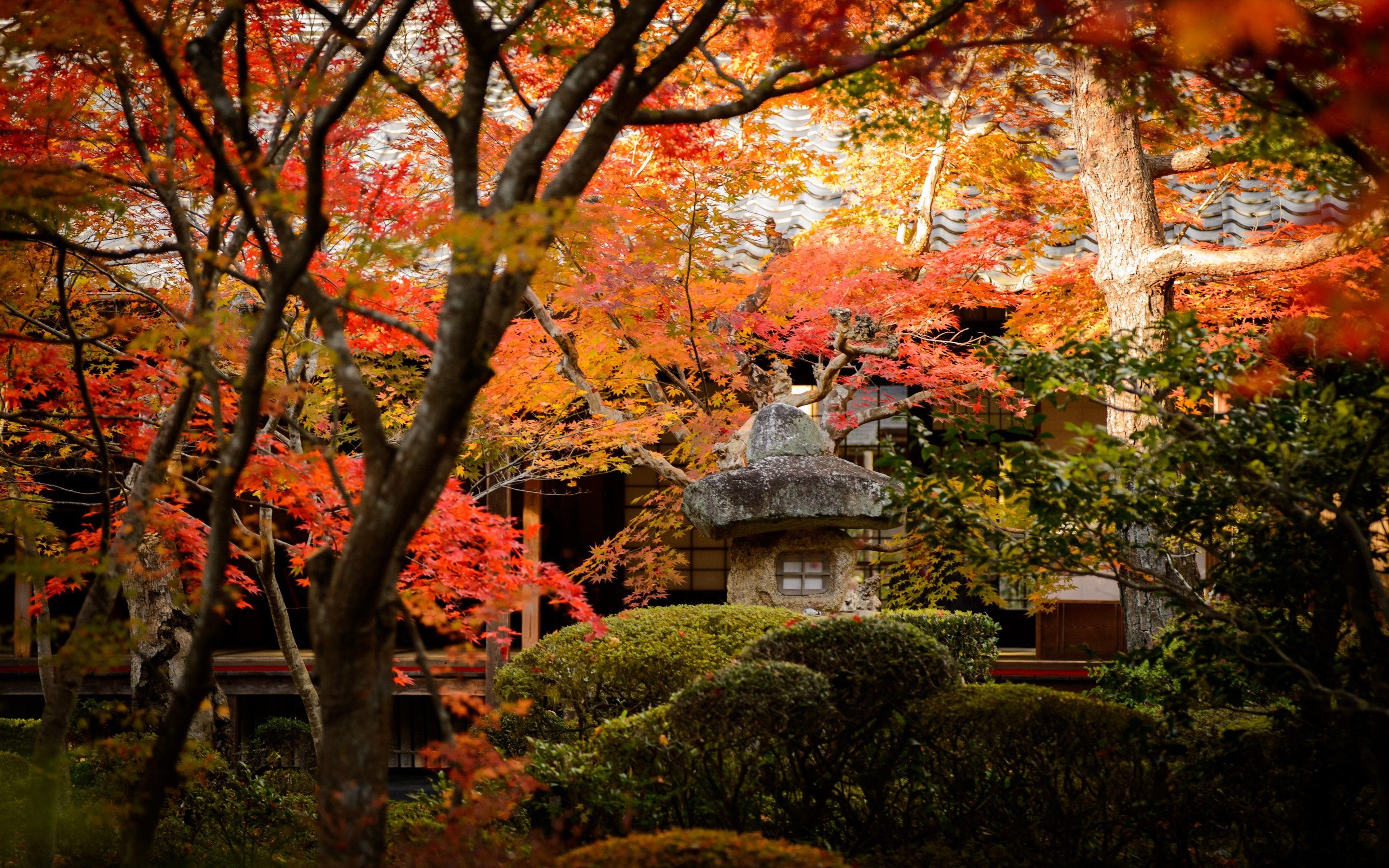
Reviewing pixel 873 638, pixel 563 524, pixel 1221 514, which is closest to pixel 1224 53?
pixel 1221 514

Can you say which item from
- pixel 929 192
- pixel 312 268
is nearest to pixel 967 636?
pixel 929 192

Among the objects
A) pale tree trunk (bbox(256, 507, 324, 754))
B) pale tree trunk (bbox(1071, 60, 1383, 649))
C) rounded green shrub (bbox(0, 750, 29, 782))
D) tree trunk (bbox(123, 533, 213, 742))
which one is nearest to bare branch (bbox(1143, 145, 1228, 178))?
pale tree trunk (bbox(1071, 60, 1383, 649))

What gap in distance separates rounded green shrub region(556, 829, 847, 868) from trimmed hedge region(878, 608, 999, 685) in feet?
18.0

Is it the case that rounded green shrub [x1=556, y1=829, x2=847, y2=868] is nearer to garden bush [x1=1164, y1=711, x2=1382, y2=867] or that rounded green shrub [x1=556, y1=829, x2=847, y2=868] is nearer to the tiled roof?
→ garden bush [x1=1164, y1=711, x2=1382, y2=867]

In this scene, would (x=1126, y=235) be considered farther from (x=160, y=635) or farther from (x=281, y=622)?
(x=160, y=635)

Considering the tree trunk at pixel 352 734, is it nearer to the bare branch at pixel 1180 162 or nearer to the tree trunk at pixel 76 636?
the tree trunk at pixel 76 636

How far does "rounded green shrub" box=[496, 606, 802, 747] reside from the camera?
7.11m

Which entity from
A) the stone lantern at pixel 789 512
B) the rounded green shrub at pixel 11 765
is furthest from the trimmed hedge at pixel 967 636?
the rounded green shrub at pixel 11 765

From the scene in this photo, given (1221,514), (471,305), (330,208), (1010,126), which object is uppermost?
(1010,126)

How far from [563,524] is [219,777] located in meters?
5.99

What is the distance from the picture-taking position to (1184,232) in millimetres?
9656

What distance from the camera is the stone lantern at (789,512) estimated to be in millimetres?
7336

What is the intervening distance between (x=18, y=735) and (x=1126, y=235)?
1028cm

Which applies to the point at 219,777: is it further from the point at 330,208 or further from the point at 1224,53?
the point at 1224,53
